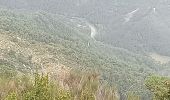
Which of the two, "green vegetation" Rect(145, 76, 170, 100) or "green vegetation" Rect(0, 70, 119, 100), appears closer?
"green vegetation" Rect(0, 70, 119, 100)

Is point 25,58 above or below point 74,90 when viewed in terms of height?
below

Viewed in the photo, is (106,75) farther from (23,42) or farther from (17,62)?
(17,62)

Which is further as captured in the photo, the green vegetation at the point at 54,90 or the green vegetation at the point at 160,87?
the green vegetation at the point at 160,87

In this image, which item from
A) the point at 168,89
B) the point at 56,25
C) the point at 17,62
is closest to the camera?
the point at 168,89

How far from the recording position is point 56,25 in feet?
555

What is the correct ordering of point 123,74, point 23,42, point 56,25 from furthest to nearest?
point 56,25, point 123,74, point 23,42

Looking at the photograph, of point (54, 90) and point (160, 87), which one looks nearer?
point (54, 90)

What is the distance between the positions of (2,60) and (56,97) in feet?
143

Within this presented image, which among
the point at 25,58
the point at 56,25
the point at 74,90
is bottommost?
the point at 56,25

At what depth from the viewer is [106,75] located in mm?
99500

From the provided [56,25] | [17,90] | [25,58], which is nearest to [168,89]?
[17,90]

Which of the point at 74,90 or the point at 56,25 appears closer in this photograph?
the point at 74,90

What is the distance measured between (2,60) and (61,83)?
37.3 meters

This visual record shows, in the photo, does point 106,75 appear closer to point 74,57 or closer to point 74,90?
point 74,57
